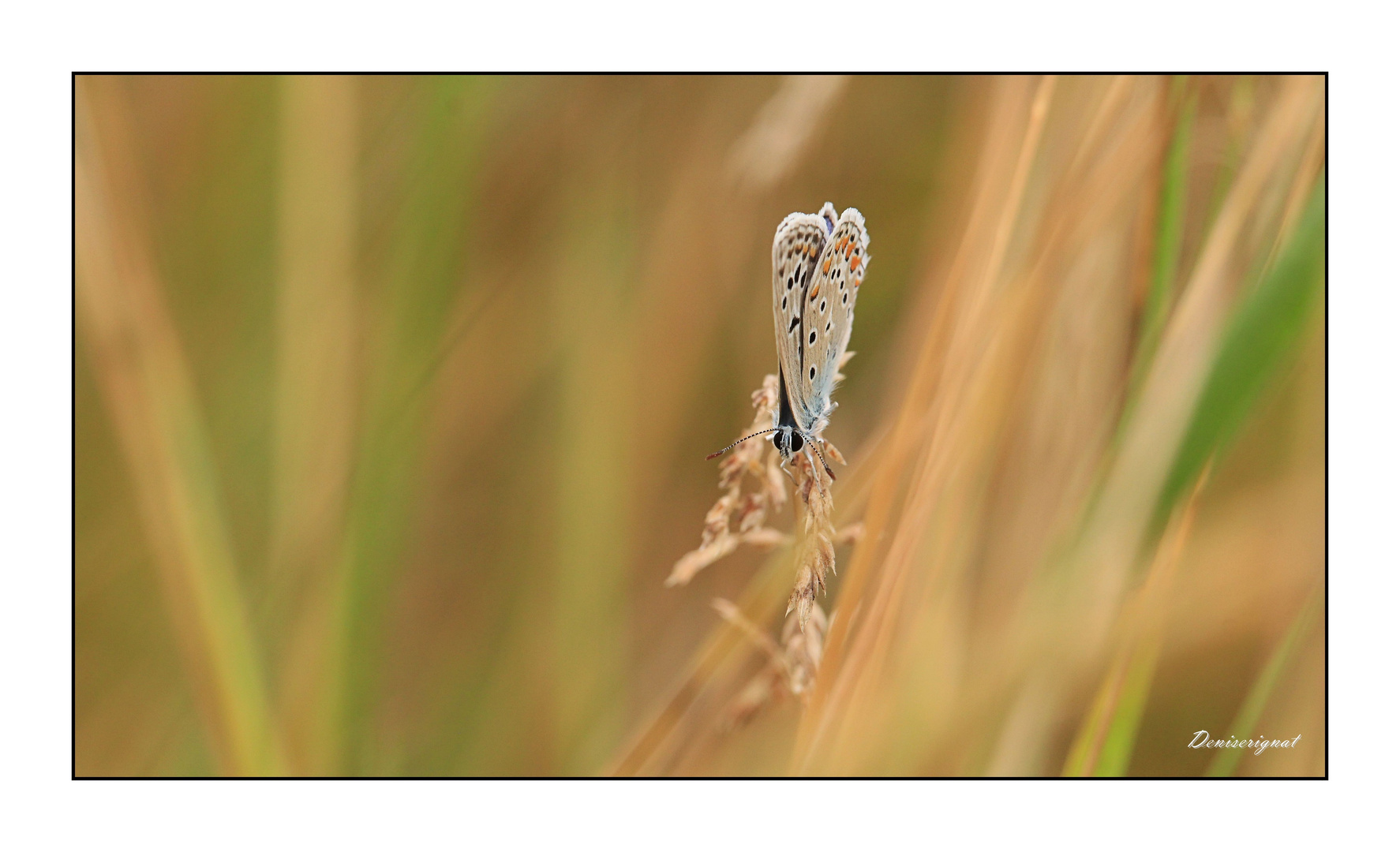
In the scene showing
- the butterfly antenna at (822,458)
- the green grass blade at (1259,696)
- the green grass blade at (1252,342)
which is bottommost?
the green grass blade at (1259,696)

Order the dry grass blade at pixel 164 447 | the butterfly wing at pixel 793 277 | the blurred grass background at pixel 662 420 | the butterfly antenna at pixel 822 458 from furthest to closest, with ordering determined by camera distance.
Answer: the dry grass blade at pixel 164 447
the blurred grass background at pixel 662 420
the butterfly antenna at pixel 822 458
the butterfly wing at pixel 793 277

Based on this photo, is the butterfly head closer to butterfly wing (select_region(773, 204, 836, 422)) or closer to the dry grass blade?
butterfly wing (select_region(773, 204, 836, 422))

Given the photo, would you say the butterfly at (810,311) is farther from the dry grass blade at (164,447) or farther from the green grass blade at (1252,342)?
the dry grass blade at (164,447)

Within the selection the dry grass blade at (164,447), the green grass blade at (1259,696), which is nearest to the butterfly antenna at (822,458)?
the green grass blade at (1259,696)

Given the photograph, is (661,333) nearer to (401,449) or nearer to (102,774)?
(401,449)

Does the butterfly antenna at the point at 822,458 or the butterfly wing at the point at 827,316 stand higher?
the butterfly wing at the point at 827,316

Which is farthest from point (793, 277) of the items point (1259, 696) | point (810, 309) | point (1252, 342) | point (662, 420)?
point (1259, 696)

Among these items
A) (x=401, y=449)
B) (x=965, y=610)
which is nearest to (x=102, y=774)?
(x=401, y=449)

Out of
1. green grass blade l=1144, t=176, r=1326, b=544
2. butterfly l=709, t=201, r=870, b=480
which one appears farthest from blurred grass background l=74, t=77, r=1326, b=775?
butterfly l=709, t=201, r=870, b=480
